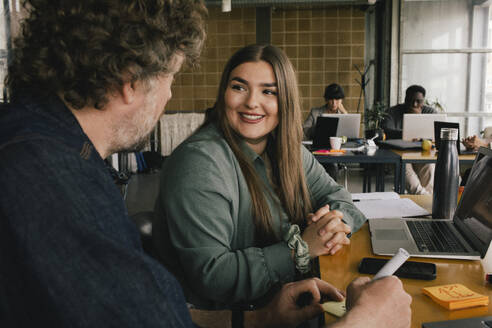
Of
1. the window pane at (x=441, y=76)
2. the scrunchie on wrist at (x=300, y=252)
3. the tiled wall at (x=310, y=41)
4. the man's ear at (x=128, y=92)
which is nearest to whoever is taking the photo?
the man's ear at (x=128, y=92)

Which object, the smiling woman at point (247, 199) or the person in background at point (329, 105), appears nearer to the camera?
the smiling woman at point (247, 199)

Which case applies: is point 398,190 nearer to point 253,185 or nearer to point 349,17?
point 253,185

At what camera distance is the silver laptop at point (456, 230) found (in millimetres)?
1165

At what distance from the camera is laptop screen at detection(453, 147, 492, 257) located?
1.14m

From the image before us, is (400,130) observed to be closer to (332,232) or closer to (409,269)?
(332,232)

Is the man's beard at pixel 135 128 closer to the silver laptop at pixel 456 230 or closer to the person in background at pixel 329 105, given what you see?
the silver laptop at pixel 456 230

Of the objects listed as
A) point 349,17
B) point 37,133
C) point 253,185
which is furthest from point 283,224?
point 349,17

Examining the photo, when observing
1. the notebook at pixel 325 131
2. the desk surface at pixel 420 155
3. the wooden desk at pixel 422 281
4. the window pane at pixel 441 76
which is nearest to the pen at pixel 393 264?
the wooden desk at pixel 422 281

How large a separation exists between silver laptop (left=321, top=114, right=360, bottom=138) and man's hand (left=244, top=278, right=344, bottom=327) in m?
3.31

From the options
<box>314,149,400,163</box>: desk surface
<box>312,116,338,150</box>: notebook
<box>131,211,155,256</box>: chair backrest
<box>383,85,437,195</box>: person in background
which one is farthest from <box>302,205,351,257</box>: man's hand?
<box>383,85,437,195</box>: person in background

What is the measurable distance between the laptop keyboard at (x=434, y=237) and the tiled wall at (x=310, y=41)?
20.8 feet

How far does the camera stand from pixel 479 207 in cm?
121

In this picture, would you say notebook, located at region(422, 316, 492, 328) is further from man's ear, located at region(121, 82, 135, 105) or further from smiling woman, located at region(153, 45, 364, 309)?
man's ear, located at region(121, 82, 135, 105)

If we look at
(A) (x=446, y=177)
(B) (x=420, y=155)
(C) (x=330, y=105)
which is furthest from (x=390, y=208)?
(C) (x=330, y=105)
